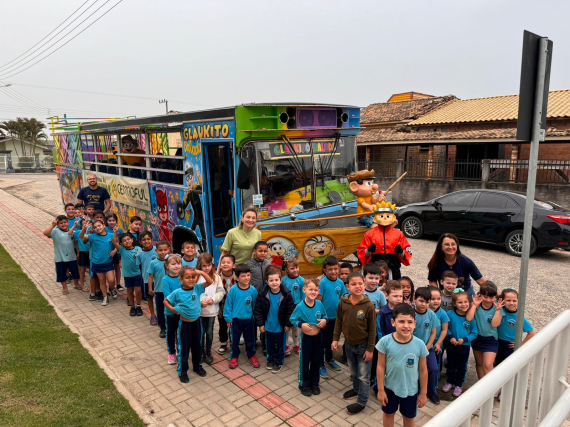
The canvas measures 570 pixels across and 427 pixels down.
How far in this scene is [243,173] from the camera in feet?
19.1

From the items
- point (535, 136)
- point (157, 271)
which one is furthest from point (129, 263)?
point (535, 136)

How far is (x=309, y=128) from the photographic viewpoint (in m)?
6.40

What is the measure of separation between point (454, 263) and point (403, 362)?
2063 mm

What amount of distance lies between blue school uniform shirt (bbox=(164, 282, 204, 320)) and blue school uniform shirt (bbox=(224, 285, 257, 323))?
36 cm

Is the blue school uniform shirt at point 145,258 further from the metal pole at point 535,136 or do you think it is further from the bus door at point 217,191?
the metal pole at point 535,136

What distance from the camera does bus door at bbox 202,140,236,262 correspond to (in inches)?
264

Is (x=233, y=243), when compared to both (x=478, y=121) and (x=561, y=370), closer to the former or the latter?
(x=561, y=370)

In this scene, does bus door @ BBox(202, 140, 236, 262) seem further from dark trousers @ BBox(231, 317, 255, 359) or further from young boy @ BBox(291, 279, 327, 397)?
young boy @ BBox(291, 279, 327, 397)

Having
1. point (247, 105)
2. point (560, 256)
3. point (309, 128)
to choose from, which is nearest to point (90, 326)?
point (247, 105)

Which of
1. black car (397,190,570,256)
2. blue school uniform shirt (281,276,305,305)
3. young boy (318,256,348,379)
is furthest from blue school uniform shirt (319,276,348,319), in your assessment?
black car (397,190,570,256)

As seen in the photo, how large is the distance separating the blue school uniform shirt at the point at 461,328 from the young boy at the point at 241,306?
2.09 metres

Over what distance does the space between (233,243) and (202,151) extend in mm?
Answer: 1887

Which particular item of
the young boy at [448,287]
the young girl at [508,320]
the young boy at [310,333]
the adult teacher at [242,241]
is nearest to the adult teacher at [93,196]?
the adult teacher at [242,241]

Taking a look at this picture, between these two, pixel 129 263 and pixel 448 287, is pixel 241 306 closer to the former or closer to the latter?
pixel 448 287
